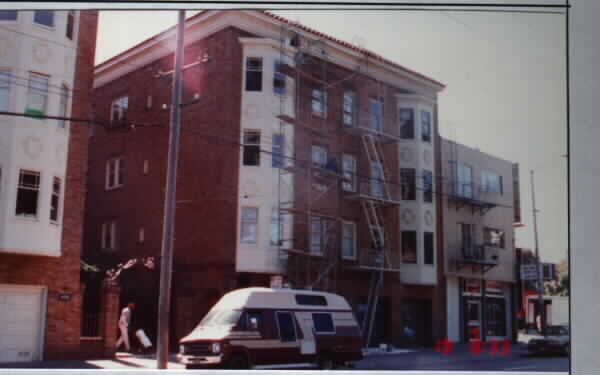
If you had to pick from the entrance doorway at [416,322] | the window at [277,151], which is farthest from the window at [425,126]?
the window at [277,151]

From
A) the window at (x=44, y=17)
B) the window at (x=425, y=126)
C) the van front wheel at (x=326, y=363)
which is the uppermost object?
the window at (x=44, y=17)

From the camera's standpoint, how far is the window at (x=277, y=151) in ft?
72.3

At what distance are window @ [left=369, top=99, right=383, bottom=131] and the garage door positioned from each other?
11980 mm

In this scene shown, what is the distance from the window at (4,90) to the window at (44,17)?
1408 millimetres

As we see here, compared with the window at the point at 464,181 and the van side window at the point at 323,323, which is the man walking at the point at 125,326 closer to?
the van side window at the point at 323,323

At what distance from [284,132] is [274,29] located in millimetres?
2965

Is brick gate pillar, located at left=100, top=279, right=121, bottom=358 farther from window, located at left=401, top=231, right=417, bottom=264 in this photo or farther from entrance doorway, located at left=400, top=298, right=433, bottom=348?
window, located at left=401, top=231, right=417, bottom=264

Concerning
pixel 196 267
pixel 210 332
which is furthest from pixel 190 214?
pixel 210 332

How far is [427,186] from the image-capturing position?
1022 inches

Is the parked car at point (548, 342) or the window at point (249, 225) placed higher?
the window at point (249, 225)

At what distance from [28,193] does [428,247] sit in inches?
549

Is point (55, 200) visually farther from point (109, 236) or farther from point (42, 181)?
point (109, 236)

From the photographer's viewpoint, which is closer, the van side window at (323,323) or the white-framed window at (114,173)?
the van side window at (323,323)

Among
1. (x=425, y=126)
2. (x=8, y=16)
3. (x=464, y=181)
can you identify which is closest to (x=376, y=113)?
(x=425, y=126)
